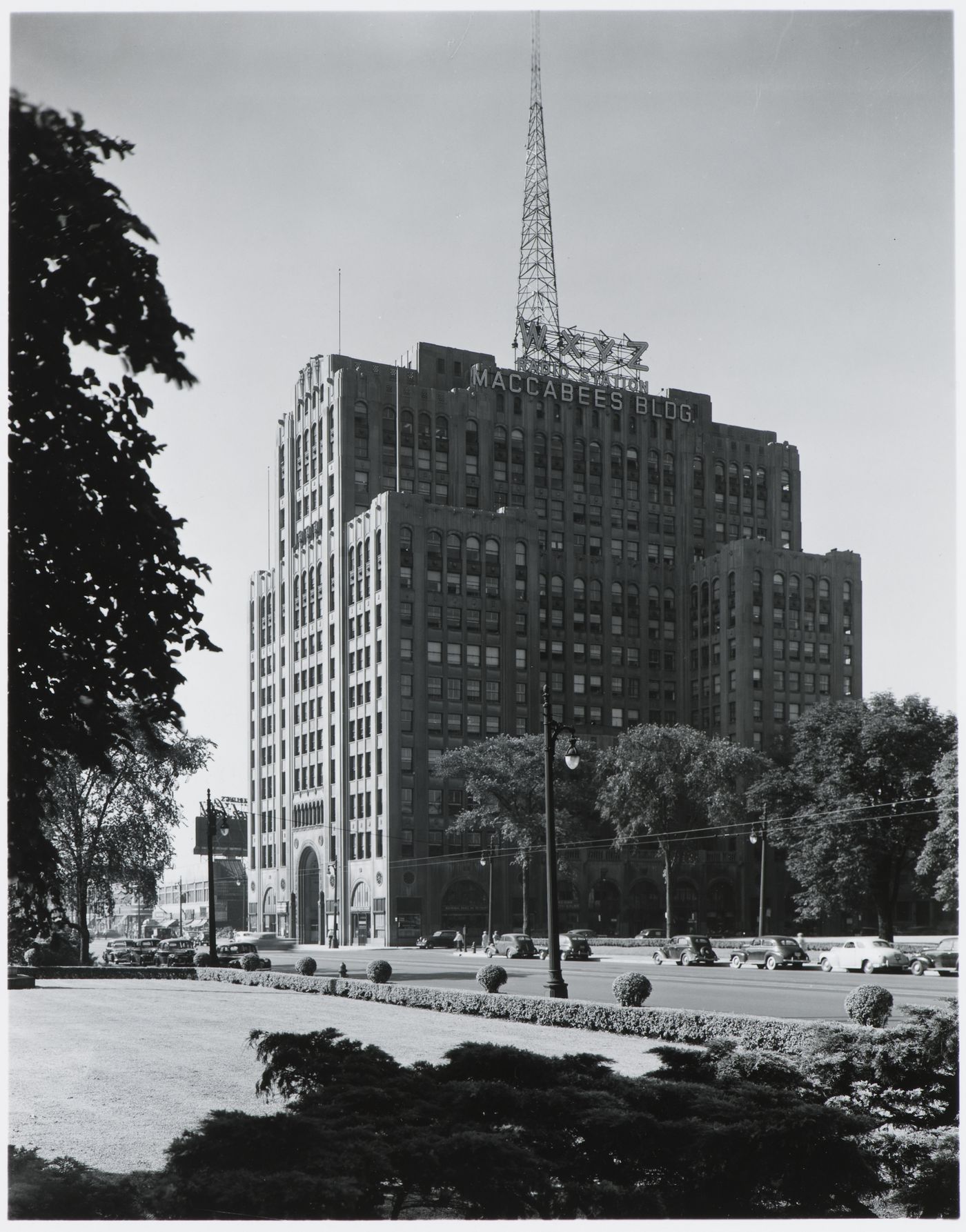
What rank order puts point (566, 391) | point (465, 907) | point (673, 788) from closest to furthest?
point (673, 788) < point (465, 907) < point (566, 391)

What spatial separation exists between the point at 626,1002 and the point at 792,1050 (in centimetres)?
889

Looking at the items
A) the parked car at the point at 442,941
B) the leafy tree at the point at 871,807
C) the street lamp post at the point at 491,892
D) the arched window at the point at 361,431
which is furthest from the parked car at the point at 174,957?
the arched window at the point at 361,431

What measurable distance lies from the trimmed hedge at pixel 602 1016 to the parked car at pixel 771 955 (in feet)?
77.0

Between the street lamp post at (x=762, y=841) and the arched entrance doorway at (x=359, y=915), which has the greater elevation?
the street lamp post at (x=762, y=841)

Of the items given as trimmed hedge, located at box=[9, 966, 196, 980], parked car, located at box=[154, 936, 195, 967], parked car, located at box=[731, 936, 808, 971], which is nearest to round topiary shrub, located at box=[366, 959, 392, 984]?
trimmed hedge, located at box=[9, 966, 196, 980]

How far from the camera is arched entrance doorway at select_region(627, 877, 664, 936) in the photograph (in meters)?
107

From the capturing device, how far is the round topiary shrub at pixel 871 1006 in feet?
68.9

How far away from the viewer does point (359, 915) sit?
10550 cm

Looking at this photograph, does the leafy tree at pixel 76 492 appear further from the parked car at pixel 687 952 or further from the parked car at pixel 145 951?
the parked car at pixel 145 951

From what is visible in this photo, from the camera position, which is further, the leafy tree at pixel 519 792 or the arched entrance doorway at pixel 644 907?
the arched entrance doorway at pixel 644 907

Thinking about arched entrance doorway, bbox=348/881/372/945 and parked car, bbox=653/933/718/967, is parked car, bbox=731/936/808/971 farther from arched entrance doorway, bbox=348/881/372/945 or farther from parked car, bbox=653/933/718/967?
arched entrance doorway, bbox=348/881/372/945

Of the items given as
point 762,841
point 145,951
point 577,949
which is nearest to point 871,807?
point 762,841

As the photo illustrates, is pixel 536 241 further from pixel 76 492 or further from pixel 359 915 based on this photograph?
pixel 76 492

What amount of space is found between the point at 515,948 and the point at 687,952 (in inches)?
482
